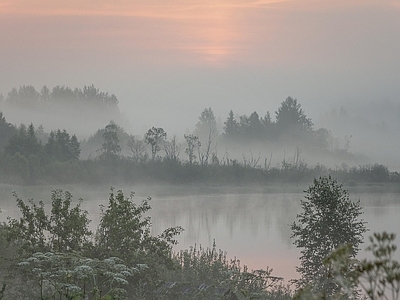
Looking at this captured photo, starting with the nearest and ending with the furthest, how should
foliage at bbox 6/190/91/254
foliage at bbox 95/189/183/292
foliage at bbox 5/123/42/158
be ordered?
foliage at bbox 95/189/183/292
foliage at bbox 6/190/91/254
foliage at bbox 5/123/42/158

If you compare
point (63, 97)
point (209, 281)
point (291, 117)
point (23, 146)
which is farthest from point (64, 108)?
point (209, 281)

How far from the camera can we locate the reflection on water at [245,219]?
85.1 ft

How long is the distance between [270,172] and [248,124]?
168ft

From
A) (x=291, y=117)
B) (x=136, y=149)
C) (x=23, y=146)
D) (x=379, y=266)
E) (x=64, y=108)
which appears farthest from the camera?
(x=64, y=108)

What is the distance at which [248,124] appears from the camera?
112938mm

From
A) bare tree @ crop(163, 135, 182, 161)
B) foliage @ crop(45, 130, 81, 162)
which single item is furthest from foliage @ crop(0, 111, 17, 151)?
bare tree @ crop(163, 135, 182, 161)

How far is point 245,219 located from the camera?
3809 centimetres

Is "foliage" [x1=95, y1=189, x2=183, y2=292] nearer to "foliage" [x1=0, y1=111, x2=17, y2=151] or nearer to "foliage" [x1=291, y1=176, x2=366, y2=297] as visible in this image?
"foliage" [x1=291, y1=176, x2=366, y2=297]

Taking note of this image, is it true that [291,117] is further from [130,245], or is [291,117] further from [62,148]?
[130,245]

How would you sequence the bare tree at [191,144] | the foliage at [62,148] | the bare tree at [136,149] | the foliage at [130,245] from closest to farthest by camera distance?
the foliage at [130,245]
the foliage at [62,148]
the bare tree at [136,149]
the bare tree at [191,144]

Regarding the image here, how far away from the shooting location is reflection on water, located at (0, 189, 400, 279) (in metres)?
25.9

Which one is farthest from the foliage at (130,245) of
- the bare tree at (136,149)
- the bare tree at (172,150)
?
the bare tree at (136,149)

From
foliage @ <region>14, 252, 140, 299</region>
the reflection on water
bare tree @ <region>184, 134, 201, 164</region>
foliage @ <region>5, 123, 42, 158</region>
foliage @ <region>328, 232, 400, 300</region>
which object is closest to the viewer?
foliage @ <region>328, 232, 400, 300</region>

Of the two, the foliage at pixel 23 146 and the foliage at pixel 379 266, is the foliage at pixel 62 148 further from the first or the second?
the foliage at pixel 379 266
